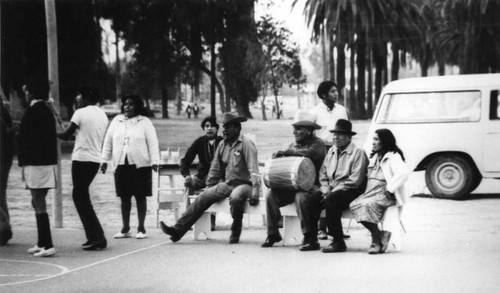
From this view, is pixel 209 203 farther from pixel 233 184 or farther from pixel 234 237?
pixel 234 237

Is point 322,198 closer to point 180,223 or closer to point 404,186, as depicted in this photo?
point 404,186

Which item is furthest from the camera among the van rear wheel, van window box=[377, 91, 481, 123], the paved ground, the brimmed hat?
van window box=[377, 91, 481, 123]

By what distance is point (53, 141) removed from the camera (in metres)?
10.8

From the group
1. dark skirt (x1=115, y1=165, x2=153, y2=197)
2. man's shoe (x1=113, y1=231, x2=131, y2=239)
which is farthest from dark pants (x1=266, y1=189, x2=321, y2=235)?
man's shoe (x1=113, y1=231, x2=131, y2=239)

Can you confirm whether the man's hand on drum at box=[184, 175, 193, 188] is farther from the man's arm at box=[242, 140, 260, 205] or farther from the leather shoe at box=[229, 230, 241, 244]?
the leather shoe at box=[229, 230, 241, 244]

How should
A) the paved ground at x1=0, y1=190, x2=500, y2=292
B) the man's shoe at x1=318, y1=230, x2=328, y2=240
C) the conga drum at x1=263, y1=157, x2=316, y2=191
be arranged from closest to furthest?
1. the paved ground at x1=0, y1=190, x2=500, y2=292
2. the conga drum at x1=263, y1=157, x2=316, y2=191
3. the man's shoe at x1=318, y1=230, x2=328, y2=240

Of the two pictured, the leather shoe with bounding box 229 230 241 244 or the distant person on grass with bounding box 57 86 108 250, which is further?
the leather shoe with bounding box 229 230 241 244

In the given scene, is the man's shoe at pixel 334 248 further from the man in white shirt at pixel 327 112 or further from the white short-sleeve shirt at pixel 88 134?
the white short-sleeve shirt at pixel 88 134

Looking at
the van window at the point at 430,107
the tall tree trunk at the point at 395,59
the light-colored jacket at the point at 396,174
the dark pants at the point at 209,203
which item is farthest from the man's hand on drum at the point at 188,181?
the tall tree trunk at the point at 395,59

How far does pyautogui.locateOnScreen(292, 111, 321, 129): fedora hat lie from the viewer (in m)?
11.3

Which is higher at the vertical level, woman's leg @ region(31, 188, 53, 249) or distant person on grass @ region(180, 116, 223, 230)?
distant person on grass @ region(180, 116, 223, 230)

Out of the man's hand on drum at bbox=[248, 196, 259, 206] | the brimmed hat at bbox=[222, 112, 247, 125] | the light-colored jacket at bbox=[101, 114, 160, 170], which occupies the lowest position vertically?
the man's hand on drum at bbox=[248, 196, 259, 206]

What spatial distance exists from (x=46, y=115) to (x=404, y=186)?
13.1 ft

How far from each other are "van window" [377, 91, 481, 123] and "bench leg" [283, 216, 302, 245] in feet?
20.7
